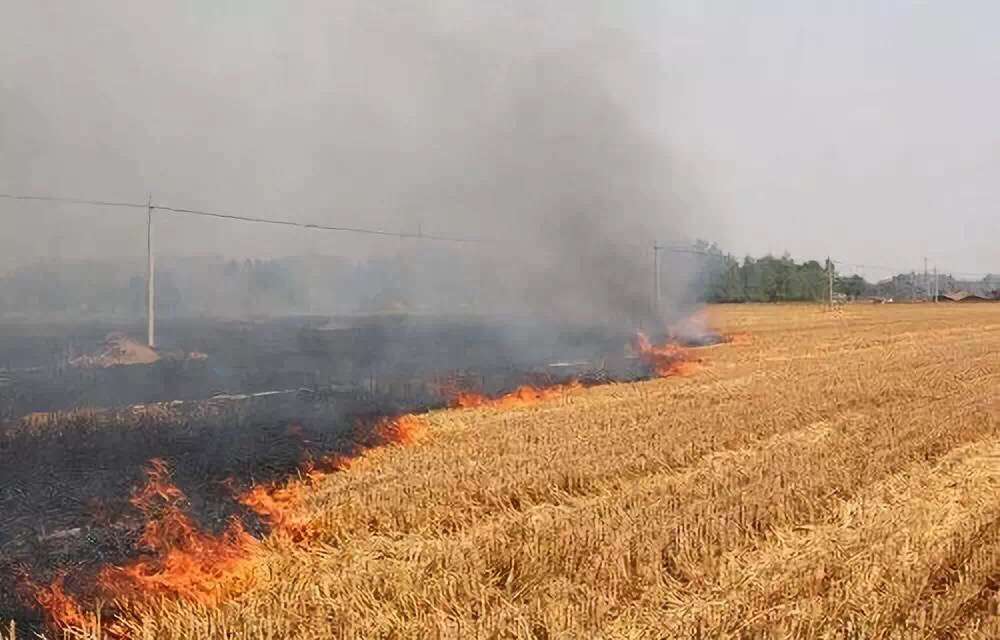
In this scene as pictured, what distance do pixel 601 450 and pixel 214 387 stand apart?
Result: 7102mm

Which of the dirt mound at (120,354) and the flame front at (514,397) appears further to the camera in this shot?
the dirt mound at (120,354)

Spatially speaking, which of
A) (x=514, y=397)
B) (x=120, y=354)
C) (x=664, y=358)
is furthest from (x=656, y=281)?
(x=120, y=354)

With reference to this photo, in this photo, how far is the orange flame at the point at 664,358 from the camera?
16.7m

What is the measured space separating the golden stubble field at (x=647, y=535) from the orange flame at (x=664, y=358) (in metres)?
6.35

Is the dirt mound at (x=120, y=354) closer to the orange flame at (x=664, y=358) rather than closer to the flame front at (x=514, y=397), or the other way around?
the flame front at (x=514, y=397)

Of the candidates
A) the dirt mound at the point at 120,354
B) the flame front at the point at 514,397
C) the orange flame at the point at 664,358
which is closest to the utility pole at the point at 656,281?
the orange flame at the point at 664,358

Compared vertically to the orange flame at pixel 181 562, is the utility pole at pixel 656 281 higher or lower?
higher

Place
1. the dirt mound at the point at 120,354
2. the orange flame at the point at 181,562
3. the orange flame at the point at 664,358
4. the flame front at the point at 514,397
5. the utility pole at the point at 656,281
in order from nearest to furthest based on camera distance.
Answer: the orange flame at the point at 181,562 < the flame front at the point at 514,397 < the dirt mound at the point at 120,354 < the orange flame at the point at 664,358 < the utility pole at the point at 656,281

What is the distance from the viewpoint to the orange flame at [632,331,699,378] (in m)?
16.7

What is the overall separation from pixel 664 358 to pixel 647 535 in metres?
13.5

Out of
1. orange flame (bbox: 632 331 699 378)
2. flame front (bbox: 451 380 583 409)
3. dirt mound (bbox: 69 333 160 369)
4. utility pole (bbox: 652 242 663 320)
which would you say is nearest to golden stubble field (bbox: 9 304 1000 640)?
flame front (bbox: 451 380 583 409)

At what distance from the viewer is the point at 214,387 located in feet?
42.1

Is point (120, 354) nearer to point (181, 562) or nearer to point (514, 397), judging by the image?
point (514, 397)

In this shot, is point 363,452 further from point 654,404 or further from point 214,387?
point 214,387
